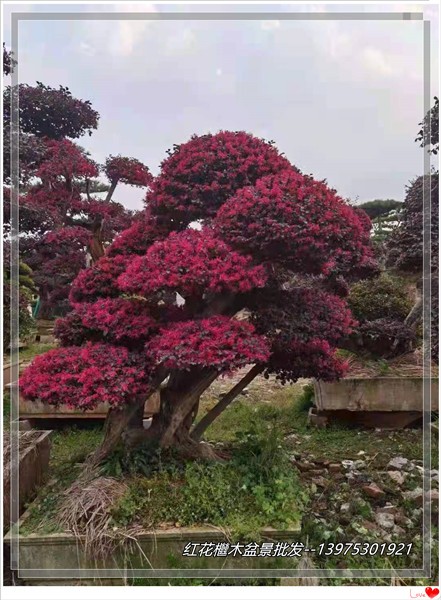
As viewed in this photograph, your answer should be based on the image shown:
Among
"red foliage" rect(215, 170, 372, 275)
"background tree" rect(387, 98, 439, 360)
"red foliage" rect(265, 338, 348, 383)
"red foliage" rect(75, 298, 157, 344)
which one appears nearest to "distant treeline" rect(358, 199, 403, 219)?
"background tree" rect(387, 98, 439, 360)

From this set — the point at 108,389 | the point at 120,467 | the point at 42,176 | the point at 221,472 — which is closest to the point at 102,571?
the point at 120,467

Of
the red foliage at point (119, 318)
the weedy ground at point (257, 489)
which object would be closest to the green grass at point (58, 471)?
the weedy ground at point (257, 489)

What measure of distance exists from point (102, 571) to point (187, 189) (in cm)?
138

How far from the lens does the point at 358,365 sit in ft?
7.95

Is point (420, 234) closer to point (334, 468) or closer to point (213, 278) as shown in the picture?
point (213, 278)

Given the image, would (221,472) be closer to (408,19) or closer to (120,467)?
(120,467)

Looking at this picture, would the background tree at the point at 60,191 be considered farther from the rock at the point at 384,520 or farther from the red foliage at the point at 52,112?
the rock at the point at 384,520

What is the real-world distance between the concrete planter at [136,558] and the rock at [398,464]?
0.71 metres

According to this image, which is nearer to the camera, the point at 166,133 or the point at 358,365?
the point at 166,133

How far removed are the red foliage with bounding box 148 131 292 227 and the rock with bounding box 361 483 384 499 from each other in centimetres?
135

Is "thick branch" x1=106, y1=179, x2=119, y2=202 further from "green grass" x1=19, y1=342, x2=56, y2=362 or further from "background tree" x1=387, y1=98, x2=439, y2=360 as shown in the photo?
"background tree" x1=387, y1=98, x2=439, y2=360

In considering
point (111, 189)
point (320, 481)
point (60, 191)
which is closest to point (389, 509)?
point (320, 481)

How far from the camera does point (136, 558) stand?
4.71ft

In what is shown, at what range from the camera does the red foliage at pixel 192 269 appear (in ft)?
4.33
